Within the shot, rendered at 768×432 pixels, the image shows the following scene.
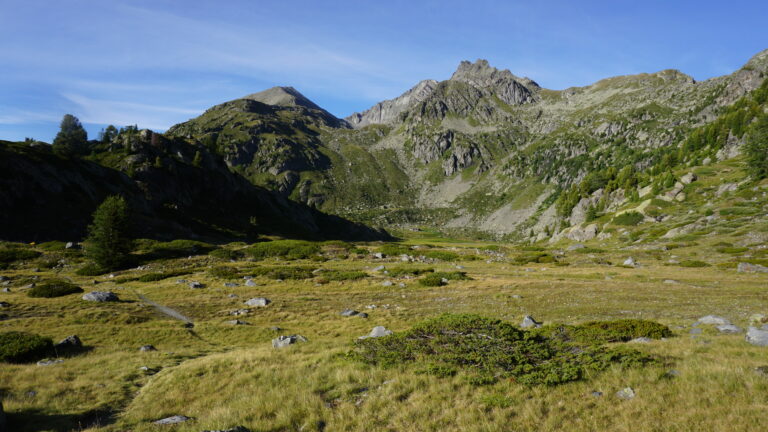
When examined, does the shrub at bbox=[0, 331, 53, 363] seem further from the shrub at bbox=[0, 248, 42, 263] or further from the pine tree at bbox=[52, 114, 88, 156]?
the pine tree at bbox=[52, 114, 88, 156]

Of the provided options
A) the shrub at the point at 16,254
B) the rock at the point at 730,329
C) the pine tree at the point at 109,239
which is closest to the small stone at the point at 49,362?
the rock at the point at 730,329

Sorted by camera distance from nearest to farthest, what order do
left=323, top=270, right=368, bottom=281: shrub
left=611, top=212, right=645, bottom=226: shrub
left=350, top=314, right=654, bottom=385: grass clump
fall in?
left=350, top=314, right=654, bottom=385: grass clump < left=323, top=270, right=368, bottom=281: shrub < left=611, top=212, right=645, bottom=226: shrub

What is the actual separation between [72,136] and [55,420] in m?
168

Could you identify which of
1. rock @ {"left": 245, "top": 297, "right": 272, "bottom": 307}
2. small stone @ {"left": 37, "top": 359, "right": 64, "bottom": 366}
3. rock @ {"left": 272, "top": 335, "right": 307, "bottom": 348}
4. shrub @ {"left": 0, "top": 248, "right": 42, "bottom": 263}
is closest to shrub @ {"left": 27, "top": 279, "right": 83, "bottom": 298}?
rock @ {"left": 245, "top": 297, "right": 272, "bottom": 307}

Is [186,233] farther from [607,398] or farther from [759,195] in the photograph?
[759,195]

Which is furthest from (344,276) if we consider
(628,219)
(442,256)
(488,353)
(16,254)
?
(628,219)

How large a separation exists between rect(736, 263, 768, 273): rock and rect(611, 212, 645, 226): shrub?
2516 inches

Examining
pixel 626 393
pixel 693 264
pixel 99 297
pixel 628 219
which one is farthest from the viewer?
pixel 628 219

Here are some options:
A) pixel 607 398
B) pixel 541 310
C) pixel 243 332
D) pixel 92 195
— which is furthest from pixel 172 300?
pixel 92 195

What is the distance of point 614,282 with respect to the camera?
117 ft

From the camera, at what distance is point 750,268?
38750mm

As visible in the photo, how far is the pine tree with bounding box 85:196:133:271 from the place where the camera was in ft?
171

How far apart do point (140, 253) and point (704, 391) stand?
255 feet

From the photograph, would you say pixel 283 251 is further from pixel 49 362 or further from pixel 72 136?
pixel 72 136
